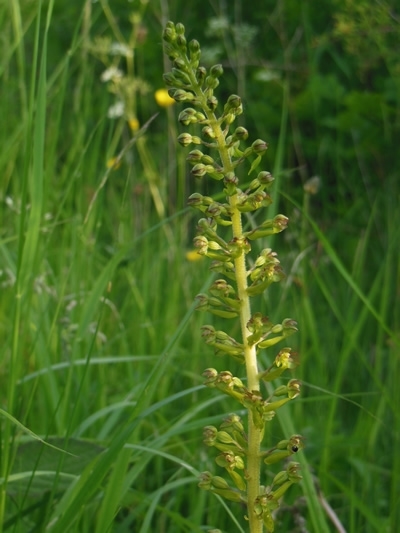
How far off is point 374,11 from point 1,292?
6.45ft

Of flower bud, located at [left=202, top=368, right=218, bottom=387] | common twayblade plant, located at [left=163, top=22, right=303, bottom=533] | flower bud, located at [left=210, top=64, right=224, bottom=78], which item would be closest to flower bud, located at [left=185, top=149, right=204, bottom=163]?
common twayblade plant, located at [left=163, top=22, right=303, bottom=533]

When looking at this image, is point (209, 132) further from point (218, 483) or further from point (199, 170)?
point (218, 483)

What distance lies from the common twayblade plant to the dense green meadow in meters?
0.19

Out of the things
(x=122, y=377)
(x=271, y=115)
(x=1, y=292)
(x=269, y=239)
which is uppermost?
(x=271, y=115)

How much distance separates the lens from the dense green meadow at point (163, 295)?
1792 millimetres

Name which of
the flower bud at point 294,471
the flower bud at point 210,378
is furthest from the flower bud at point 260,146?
the flower bud at point 294,471

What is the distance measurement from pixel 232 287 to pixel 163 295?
2309 millimetres

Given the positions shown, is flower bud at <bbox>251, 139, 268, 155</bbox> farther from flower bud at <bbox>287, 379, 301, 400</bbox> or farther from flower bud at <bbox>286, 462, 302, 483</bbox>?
flower bud at <bbox>286, 462, 302, 483</bbox>

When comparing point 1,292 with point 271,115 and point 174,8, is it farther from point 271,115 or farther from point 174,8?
point 174,8

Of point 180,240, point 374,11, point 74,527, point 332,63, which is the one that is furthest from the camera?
point 332,63

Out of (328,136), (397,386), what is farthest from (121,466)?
(328,136)

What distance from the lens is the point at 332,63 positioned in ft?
17.6

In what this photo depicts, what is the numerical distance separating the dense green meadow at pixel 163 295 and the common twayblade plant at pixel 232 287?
192 mm

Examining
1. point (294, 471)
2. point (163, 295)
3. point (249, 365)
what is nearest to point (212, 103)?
point (249, 365)
